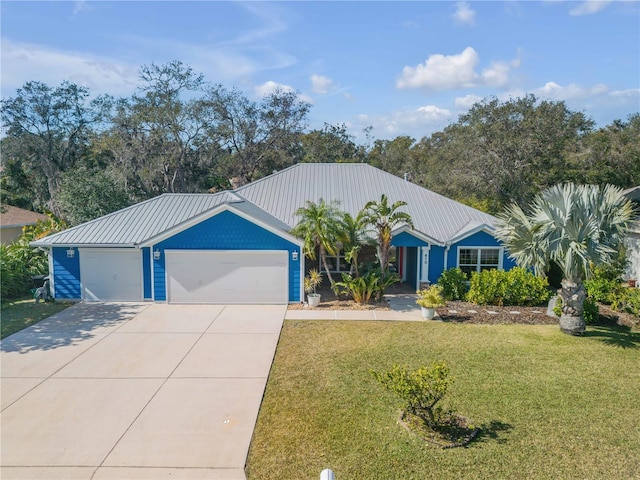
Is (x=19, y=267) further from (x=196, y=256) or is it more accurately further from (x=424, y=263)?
(x=424, y=263)

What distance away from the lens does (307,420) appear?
8.12 m

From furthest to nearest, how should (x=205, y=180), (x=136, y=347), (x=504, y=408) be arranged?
(x=205, y=180), (x=136, y=347), (x=504, y=408)

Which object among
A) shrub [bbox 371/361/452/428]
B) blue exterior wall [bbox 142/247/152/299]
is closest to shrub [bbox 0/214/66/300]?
blue exterior wall [bbox 142/247/152/299]

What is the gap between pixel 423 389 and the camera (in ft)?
24.4

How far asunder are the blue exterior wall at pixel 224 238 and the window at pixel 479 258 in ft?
23.1

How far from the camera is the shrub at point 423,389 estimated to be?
743 cm

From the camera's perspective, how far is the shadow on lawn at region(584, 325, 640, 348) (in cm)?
1266

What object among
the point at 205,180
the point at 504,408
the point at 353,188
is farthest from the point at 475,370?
the point at 205,180

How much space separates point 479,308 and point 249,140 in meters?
28.7

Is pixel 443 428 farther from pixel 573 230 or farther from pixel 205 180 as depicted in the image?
pixel 205 180

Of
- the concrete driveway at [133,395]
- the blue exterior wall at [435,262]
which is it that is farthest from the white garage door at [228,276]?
the blue exterior wall at [435,262]

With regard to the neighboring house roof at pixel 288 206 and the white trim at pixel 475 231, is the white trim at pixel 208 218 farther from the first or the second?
the white trim at pixel 475 231

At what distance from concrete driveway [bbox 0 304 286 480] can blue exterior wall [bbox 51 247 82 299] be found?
2.43 metres

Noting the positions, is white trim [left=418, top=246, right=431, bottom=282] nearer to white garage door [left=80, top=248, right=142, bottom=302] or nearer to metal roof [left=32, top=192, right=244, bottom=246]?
metal roof [left=32, top=192, right=244, bottom=246]
